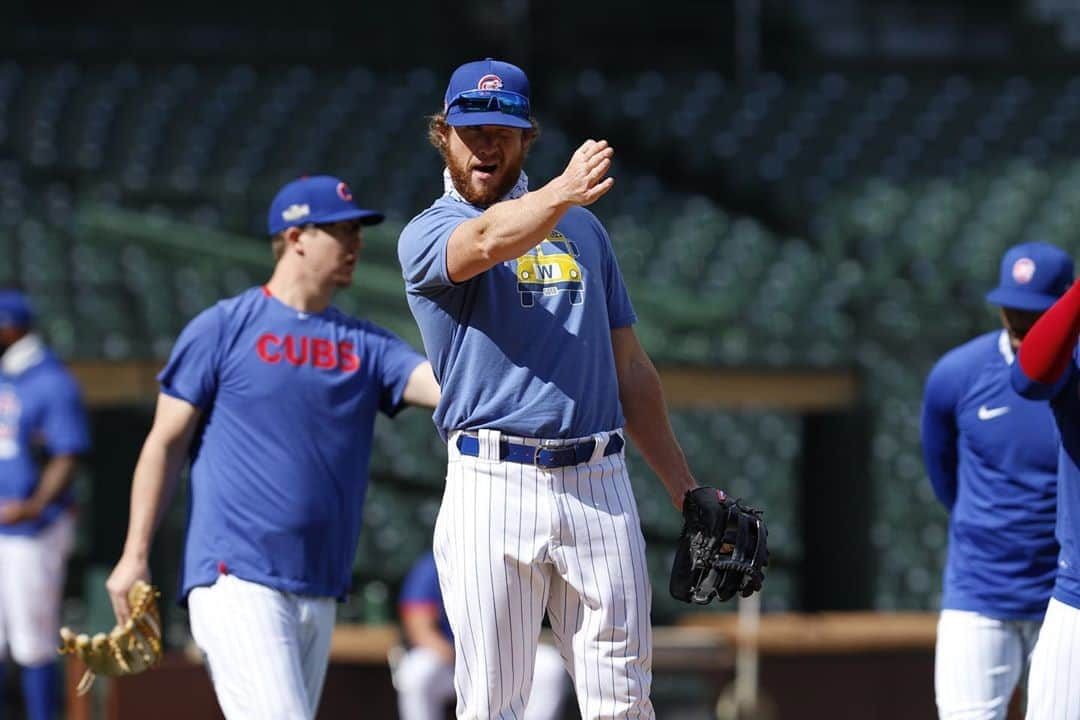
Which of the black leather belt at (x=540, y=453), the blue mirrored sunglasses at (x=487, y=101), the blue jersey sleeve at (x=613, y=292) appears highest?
the blue mirrored sunglasses at (x=487, y=101)

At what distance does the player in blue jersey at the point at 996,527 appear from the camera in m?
4.46

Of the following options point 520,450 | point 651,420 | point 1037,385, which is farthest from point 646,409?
point 1037,385

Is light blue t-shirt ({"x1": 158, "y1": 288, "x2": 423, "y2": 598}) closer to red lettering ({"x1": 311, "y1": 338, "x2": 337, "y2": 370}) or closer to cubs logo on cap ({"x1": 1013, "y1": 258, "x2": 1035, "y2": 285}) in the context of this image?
red lettering ({"x1": 311, "y1": 338, "x2": 337, "y2": 370})

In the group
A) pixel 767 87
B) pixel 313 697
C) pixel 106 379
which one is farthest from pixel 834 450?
pixel 767 87

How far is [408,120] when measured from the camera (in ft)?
44.5

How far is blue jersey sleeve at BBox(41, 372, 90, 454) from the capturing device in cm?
706

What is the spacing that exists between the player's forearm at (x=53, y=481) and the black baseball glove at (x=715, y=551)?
13.8ft

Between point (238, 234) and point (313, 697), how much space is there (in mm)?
6524

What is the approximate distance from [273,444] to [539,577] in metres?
1.20

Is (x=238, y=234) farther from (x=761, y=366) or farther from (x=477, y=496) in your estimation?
(x=477, y=496)

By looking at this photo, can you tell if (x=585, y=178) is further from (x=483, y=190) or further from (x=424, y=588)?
(x=424, y=588)

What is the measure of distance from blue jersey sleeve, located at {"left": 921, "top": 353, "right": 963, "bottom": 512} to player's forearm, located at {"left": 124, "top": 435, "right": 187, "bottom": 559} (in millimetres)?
2001

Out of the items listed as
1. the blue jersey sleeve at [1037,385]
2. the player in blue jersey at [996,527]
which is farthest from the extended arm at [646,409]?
the player in blue jersey at [996,527]

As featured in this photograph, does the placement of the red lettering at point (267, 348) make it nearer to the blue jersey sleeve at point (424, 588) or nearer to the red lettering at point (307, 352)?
the red lettering at point (307, 352)
